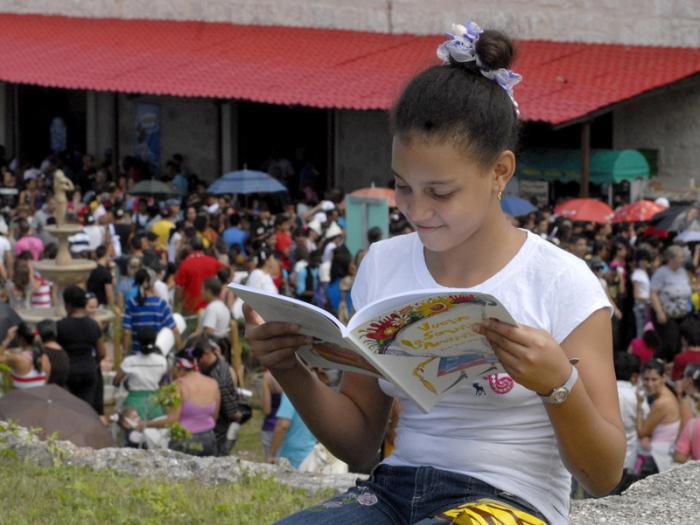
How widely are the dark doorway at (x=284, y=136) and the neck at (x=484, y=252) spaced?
24238 mm

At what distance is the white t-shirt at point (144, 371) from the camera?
32.4ft

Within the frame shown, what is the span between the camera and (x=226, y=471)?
6.42 meters

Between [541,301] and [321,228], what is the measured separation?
48.0 ft

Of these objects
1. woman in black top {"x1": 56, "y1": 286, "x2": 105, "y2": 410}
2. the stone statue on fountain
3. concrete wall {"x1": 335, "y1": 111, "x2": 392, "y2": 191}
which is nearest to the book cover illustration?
woman in black top {"x1": 56, "y1": 286, "x2": 105, "y2": 410}

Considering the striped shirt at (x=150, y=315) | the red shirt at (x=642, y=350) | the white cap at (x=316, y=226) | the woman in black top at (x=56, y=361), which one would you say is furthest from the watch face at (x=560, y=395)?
the white cap at (x=316, y=226)

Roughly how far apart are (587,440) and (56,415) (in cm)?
594


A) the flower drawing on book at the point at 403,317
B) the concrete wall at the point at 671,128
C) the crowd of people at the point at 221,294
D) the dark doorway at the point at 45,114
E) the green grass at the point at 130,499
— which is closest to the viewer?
the flower drawing on book at the point at 403,317

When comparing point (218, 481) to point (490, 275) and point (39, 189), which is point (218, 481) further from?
point (39, 189)

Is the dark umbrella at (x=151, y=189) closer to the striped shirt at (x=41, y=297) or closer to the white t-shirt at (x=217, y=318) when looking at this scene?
the striped shirt at (x=41, y=297)

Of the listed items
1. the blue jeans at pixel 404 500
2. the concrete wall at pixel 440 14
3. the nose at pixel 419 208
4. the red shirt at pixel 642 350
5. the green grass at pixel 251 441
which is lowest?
the green grass at pixel 251 441

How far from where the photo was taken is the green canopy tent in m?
20.9

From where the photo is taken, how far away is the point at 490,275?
304 centimetres

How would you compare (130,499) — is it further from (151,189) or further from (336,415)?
(151,189)

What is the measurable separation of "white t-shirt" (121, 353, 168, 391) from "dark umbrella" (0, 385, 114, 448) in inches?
50.1
